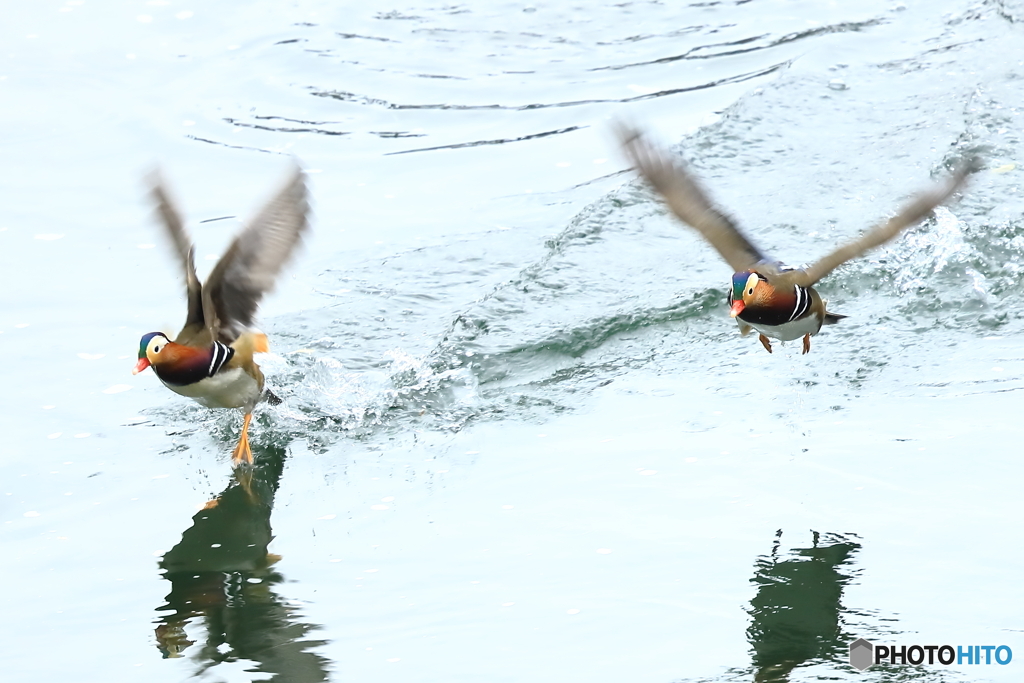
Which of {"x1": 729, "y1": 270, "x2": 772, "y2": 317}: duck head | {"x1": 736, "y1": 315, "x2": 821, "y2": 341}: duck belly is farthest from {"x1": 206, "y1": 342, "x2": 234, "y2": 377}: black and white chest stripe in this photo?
{"x1": 736, "y1": 315, "x2": 821, "y2": 341}: duck belly

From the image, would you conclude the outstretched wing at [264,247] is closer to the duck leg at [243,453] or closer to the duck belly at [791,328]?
the duck leg at [243,453]

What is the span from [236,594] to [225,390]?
1511 mm

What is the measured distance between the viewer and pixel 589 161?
11.6 meters

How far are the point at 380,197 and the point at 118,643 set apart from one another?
5.87 metres

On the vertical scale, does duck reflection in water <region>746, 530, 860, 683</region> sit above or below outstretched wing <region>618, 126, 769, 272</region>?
below

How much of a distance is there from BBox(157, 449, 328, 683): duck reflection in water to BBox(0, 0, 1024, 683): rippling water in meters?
0.02

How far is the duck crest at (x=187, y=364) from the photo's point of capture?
712 cm

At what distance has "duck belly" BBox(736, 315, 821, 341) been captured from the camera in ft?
24.8

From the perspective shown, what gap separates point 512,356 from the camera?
909 cm

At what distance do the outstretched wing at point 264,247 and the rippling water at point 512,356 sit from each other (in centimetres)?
112

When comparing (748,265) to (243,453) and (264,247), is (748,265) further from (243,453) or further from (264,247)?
(243,453)

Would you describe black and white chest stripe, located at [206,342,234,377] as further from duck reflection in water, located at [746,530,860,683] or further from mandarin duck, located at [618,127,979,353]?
duck reflection in water, located at [746,530,860,683]

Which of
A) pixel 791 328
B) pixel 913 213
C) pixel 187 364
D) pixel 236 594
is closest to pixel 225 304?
pixel 187 364

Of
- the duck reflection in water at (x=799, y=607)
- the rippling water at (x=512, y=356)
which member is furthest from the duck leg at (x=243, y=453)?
the duck reflection in water at (x=799, y=607)
